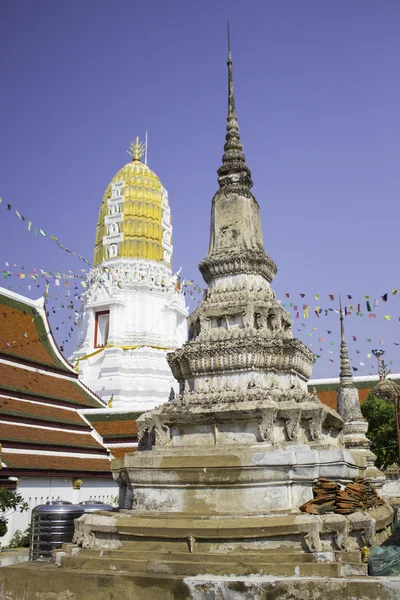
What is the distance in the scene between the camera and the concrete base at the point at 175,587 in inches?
266

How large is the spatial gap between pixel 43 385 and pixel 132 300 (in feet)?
79.2

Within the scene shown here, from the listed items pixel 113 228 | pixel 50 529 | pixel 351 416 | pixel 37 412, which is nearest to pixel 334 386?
pixel 351 416

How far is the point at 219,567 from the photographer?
24.3 ft

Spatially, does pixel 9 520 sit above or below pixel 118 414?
below

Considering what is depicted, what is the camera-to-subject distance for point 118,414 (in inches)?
1161

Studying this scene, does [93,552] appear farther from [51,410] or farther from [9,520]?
[51,410]

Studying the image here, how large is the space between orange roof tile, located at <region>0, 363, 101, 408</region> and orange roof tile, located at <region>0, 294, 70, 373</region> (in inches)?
22.1

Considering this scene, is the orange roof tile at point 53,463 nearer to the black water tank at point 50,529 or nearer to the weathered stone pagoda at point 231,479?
the black water tank at point 50,529

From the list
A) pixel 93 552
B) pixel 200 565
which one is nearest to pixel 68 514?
pixel 93 552

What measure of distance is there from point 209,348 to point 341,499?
3.34 m

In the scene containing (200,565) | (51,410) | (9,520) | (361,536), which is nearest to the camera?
(200,565)

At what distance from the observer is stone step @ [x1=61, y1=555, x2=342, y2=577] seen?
286 inches

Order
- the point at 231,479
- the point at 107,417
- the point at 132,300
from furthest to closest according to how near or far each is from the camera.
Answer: the point at 132,300 < the point at 107,417 < the point at 231,479

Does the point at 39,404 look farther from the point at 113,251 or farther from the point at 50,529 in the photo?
the point at 113,251
